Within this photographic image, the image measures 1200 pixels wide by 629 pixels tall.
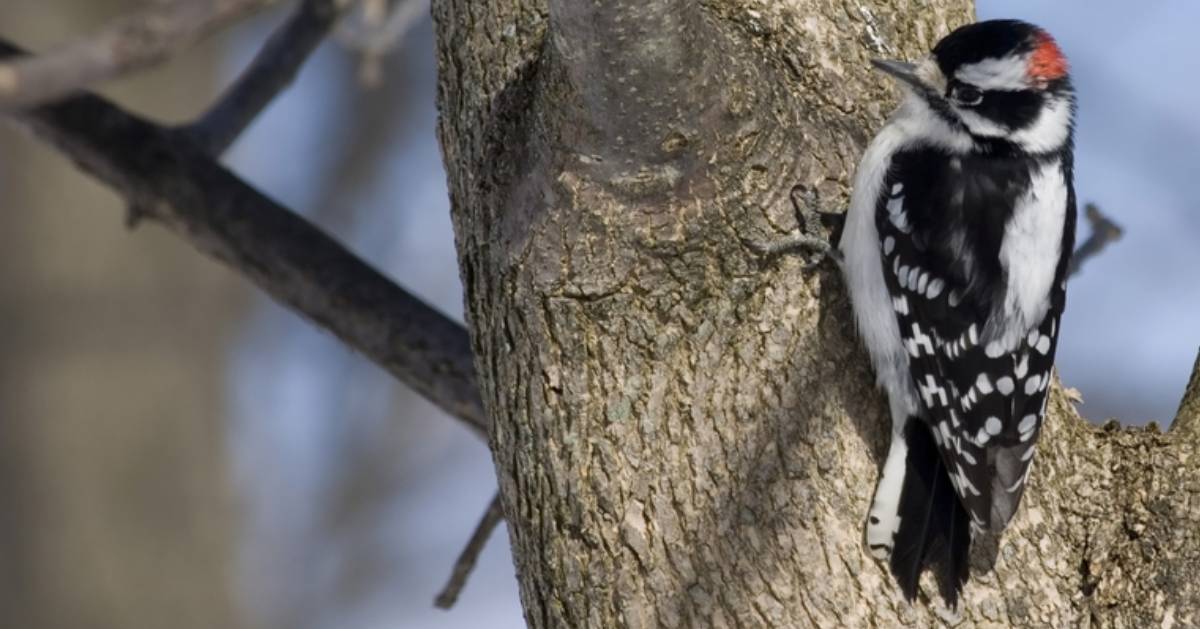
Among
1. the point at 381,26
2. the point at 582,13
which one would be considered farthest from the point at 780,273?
the point at 381,26

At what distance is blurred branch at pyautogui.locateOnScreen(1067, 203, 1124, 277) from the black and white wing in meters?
0.61

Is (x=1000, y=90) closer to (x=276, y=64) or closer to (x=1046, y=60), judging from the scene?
(x=1046, y=60)

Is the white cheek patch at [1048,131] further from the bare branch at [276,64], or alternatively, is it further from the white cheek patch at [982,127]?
the bare branch at [276,64]

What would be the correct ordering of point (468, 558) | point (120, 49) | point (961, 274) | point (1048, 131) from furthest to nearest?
point (468, 558) → point (1048, 131) → point (961, 274) → point (120, 49)

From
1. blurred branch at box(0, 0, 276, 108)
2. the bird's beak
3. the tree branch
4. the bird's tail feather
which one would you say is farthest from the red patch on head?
blurred branch at box(0, 0, 276, 108)

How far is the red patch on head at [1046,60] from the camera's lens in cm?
361

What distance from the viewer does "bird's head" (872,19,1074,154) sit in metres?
3.37

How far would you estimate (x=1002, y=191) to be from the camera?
11.8ft

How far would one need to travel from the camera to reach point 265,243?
172 inches

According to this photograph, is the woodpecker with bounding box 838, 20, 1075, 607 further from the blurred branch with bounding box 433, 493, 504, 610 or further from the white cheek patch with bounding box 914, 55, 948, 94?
the blurred branch with bounding box 433, 493, 504, 610

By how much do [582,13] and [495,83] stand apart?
53cm

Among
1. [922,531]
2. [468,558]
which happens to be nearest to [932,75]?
[922,531]

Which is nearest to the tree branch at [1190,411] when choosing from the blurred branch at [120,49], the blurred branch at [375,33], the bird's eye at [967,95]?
the bird's eye at [967,95]

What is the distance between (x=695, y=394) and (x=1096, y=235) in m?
1.90
